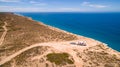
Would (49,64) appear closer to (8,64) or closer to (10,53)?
(8,64)

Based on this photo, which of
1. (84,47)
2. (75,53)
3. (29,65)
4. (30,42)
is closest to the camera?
(29,65)

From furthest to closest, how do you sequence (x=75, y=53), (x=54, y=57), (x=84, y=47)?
(x=84, y=47), (x=75, y=53), (x=54, y=57)

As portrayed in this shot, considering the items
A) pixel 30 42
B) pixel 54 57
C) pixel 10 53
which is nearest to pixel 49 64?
pixel 54 57

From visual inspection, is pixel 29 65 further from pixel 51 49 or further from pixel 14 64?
pixel 51 49

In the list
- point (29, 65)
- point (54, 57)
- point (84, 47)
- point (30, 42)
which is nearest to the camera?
point (29, 65)

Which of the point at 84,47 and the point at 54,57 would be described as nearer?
the point at 54,57

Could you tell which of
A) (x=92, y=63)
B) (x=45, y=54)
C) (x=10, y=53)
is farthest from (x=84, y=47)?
(x=10, y=53)
